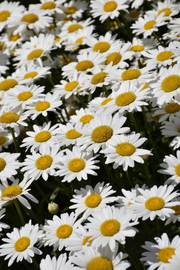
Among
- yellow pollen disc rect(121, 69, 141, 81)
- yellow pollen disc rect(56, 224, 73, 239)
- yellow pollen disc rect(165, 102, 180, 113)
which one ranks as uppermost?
yellow pollen disc rect(121, 69, 141, 81)

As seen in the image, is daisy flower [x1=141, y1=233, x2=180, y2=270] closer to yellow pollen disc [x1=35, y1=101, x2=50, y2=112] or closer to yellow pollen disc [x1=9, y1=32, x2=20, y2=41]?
yellow pollen disc [x1=35, y1=101, x2=50, y2=112]

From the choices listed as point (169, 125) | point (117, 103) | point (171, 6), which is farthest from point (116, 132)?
point (171, 6)

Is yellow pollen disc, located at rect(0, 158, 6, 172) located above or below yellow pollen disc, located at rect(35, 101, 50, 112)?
below

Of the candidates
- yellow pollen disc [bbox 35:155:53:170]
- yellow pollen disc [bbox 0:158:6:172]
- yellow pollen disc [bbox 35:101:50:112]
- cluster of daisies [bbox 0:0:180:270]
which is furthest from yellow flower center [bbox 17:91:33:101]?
yellow pollen disc [bbox 35:155:53:170]

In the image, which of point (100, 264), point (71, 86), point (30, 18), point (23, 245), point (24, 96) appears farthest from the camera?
point (30, 18)

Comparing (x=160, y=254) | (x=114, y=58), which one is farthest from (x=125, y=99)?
(x=160, y=254)

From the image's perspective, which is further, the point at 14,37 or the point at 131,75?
the point at 14,37

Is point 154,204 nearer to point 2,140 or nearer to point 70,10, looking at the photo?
point 2,140
